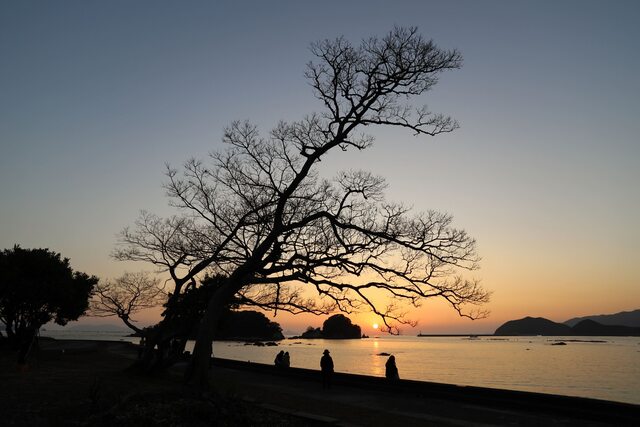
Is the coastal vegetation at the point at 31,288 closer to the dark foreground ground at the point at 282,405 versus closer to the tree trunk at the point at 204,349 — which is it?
the dark foreground ground at the point at 282,405

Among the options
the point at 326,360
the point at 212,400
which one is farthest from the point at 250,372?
the point at 212,400

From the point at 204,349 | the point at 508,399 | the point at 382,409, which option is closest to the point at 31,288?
the point at 204,349

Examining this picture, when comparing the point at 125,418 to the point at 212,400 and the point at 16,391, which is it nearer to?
the point at 212,400

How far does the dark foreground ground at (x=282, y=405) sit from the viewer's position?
10836 millimetres

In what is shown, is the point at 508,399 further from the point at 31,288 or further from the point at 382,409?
the point at 31,288

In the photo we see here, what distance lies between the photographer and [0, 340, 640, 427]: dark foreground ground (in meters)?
10.8

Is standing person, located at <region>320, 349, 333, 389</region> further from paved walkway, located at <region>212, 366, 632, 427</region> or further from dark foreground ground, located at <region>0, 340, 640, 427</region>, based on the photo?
dark foreground ground, located at <region>0, 340, 640, 427</region>

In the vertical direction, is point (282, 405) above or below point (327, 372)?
below

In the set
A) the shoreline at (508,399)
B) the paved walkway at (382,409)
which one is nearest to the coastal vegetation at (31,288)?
the paved walkway at (382,409)

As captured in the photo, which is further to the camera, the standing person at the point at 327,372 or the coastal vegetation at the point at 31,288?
the coastal vegetation at the point at 31,288

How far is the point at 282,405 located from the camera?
1519 centimetres

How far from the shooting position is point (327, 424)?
1155cm

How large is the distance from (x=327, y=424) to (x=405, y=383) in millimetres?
8152

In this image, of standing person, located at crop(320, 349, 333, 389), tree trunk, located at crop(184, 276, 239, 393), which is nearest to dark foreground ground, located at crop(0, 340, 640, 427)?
standing person, located at crop(320, 349, 333, 389)
